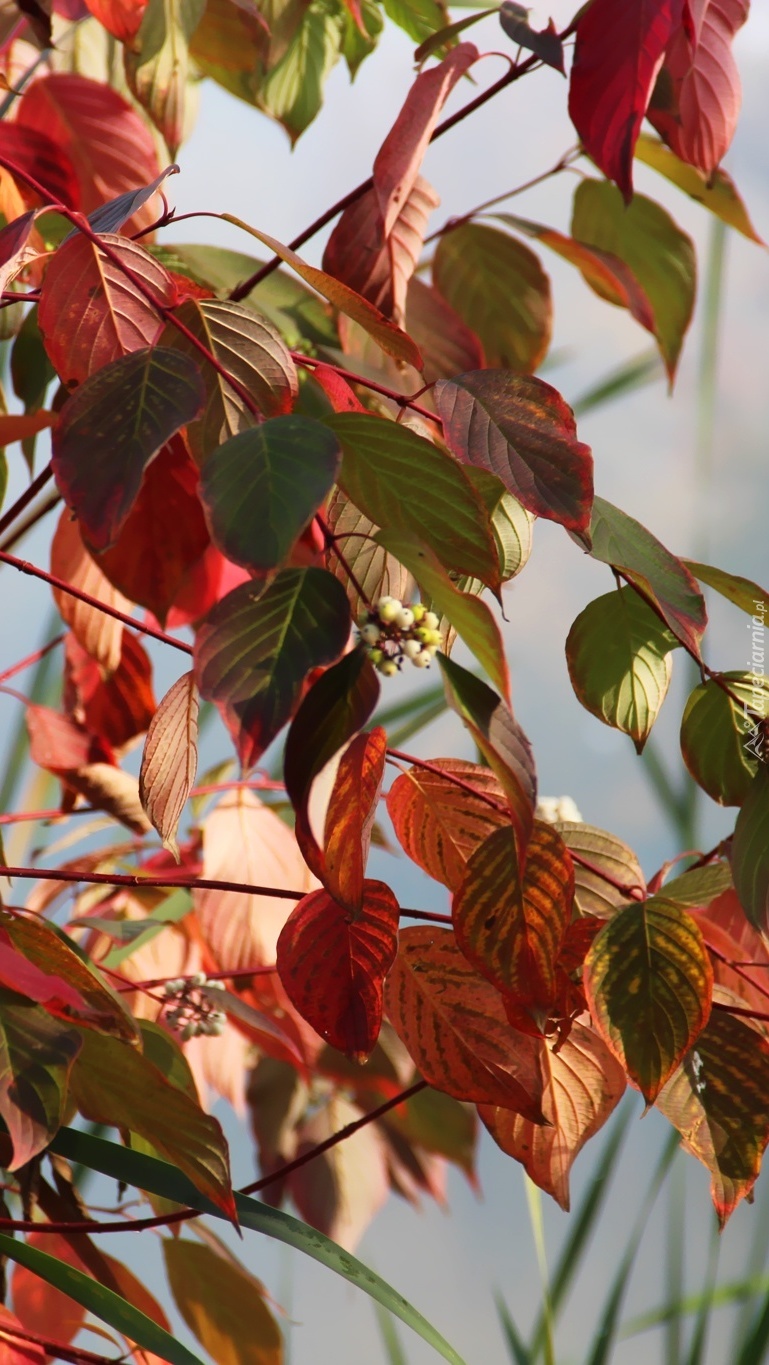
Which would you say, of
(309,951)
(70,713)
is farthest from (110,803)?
(309,951)

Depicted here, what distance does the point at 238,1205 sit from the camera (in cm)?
39

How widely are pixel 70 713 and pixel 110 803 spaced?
105 mm

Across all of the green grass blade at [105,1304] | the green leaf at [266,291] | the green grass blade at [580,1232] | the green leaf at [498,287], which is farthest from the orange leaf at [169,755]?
the green grass blade at [580,1232]

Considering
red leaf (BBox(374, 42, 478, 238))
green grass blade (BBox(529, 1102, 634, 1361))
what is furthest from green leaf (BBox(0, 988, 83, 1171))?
green grass blade (BBox(529, 1102, 634, 1361))

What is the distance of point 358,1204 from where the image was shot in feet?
2.28

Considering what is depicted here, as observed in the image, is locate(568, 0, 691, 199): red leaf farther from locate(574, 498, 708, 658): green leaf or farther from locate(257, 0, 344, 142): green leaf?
locate(257, 0, 344, 142): green leaf

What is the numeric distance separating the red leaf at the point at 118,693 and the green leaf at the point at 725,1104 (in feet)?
0.94

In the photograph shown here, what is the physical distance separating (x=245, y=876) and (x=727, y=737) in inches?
10.1

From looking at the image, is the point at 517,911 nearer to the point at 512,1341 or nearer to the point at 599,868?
the point at 599,868

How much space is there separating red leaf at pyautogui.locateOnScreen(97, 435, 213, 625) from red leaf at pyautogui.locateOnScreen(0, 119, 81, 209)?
15cm

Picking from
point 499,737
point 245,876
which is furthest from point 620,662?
point 245,876

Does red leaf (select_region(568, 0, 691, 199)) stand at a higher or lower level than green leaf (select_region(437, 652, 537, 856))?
higher

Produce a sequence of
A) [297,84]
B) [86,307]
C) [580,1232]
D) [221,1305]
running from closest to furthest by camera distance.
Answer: [86,307] < [221,1305] < [297,84] < [580,1232]

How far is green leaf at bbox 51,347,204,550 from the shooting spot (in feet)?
0.76
